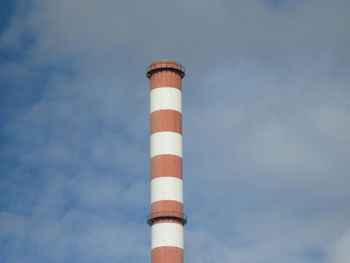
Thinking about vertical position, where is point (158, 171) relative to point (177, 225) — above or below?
above

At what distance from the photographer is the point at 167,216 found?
4244 centimetres

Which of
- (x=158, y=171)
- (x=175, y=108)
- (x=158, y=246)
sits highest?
(x=175, y=108)

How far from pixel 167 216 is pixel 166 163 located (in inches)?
110

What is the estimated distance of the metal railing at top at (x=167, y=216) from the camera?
42.4 m

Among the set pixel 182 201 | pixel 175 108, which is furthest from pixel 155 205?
pixel 175 108

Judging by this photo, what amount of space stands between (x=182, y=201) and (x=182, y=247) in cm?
239

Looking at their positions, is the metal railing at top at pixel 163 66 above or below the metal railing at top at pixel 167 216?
above

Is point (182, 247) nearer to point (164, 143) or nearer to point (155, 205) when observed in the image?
point (155, 205)

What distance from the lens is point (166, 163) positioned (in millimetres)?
43500

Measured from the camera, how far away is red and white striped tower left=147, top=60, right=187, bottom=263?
42281mm

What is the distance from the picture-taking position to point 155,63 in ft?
150

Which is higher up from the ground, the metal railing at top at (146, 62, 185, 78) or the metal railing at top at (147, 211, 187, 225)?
the metal railing at top at (146, 62, 185, 78)

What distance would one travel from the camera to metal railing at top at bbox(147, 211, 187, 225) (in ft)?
139

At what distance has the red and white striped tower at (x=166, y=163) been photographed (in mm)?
42281
